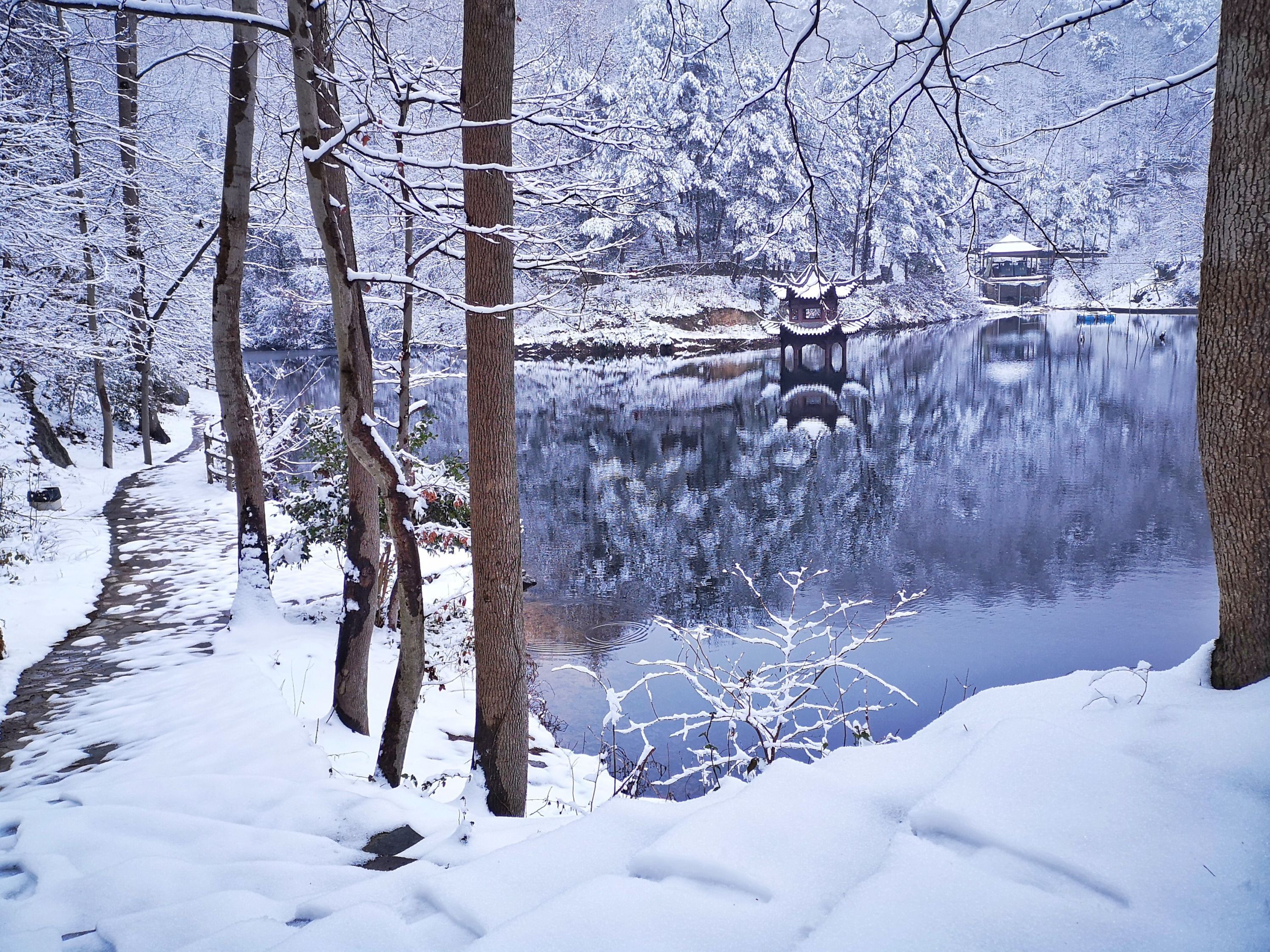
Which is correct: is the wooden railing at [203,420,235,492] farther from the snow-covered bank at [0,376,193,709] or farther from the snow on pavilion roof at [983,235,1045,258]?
the snow on pavilion roof at [983,235,1045,258]

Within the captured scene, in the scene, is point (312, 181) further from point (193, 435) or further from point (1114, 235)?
point (1114, 235)

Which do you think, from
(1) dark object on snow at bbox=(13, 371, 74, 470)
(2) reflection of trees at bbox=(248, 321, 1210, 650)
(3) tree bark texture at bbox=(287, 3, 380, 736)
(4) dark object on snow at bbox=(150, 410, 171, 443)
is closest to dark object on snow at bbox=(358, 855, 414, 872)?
(3) tree bark texture at bbox=(287, 3, 380, 736)

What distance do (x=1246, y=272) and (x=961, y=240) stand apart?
55.4 m

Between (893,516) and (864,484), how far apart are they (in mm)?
2241

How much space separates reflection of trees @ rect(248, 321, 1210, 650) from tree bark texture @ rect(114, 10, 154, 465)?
663 cm

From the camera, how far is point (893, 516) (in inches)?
563

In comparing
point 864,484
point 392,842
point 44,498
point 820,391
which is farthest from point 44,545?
point 820,391

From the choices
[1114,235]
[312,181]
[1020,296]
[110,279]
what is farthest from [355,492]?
[1114,235]

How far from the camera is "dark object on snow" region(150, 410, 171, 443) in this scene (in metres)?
17.9

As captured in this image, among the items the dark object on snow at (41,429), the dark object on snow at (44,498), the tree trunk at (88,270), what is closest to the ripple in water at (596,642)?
the dark object on snow at (44,498)

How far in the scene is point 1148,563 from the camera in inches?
454

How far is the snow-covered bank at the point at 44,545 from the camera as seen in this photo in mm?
6797

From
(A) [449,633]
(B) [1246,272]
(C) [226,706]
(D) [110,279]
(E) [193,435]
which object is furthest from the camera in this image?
(E) [193,435]

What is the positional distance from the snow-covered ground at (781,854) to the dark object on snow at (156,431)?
16.2 meters
